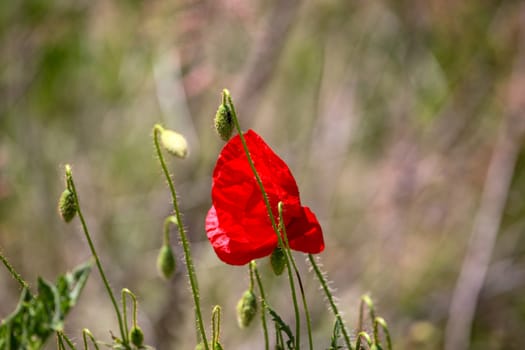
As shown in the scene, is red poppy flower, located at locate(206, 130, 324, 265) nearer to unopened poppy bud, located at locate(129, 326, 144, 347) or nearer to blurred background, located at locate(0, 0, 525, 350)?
unopened poppy bud, located at locate(129, 326, 144, 347)

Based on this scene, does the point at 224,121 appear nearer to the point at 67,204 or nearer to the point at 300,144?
the point at 67,204

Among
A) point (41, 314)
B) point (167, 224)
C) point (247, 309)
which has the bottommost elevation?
point (41, 314)

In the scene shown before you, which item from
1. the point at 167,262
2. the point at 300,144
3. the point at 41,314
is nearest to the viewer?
the point at 41,314

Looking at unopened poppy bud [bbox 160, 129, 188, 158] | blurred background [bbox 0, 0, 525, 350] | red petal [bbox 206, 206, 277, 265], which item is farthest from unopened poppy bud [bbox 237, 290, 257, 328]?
blurred background [bbox 0, 0, 525, 350]

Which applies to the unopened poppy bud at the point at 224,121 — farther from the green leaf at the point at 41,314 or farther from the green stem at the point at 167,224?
the green leaf at the point at 41,314

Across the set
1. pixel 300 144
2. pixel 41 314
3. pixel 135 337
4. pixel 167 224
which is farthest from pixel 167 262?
pixel 300 144

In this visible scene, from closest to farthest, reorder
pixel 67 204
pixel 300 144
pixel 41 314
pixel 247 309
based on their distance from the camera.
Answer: pixel 41 314
pixel 67 204
pixel 247 309
pixel 300 144
